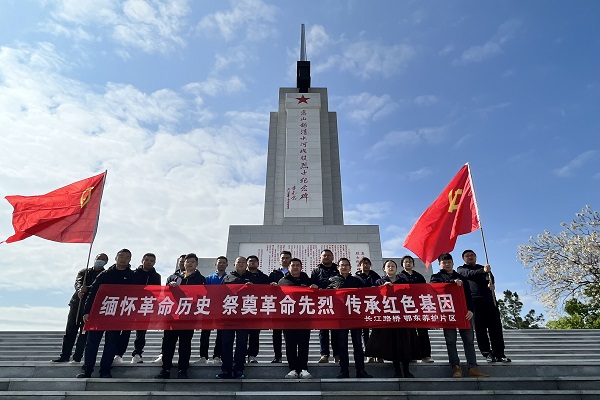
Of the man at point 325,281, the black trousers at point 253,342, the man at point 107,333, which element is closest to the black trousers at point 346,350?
the man at point 325,281

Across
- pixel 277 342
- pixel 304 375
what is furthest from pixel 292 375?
pixel 277 342

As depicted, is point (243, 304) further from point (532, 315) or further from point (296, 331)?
point (532, 315)

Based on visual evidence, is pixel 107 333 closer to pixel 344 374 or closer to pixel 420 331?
pixel 344 374

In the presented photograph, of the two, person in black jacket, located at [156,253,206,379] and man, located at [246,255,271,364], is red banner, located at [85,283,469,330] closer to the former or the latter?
person in black jacket, located at [156,253,206,379]

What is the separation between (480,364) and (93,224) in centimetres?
593

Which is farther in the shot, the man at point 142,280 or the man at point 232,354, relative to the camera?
the man at point 142,280

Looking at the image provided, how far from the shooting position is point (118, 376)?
4734 millimetres

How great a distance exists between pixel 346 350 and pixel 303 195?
10.0 metres

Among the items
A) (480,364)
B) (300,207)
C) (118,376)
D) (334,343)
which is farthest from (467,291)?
(300,207)

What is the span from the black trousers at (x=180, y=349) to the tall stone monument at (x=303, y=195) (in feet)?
23.3

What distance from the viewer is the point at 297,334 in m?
4.81

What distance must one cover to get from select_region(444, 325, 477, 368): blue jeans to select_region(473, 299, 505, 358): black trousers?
17.2 inches

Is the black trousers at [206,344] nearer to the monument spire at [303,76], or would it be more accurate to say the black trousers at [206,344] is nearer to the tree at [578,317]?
the monument spire at [303,76]

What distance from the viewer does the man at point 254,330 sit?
5193mm
